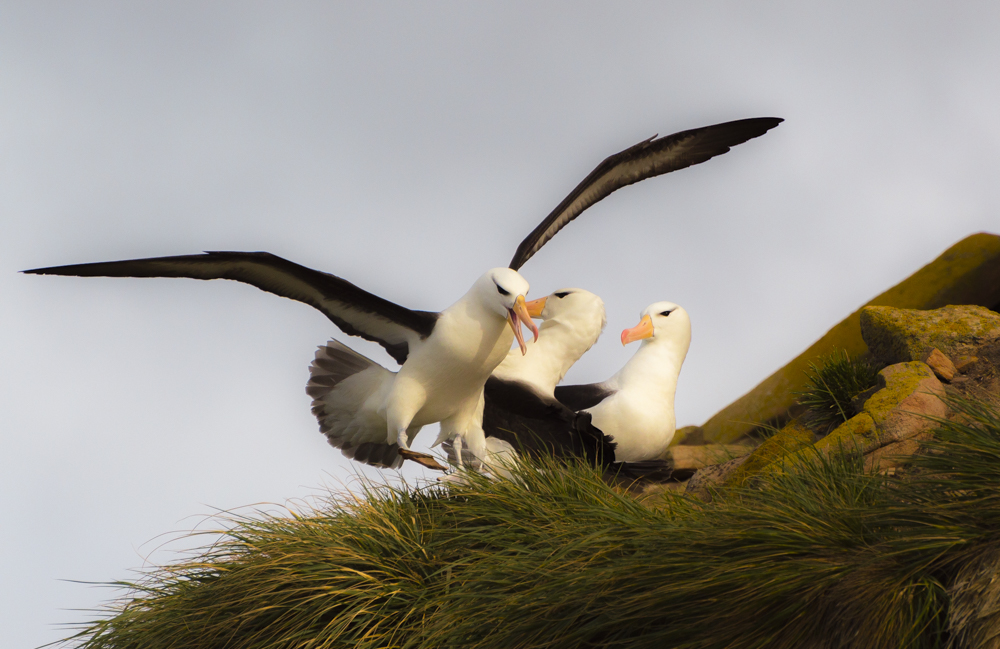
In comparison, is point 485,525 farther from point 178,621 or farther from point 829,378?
point 829,378

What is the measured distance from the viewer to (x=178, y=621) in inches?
196

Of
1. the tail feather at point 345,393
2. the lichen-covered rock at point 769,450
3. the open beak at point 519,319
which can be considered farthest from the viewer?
the tail feather at point 345,393

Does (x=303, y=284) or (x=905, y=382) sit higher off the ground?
(x=303, y=284)

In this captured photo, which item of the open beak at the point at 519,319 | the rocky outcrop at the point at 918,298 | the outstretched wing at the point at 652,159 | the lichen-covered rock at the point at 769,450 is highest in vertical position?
the outstretched wing at the point at 652,159

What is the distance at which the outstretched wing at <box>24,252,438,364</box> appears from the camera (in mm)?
5797

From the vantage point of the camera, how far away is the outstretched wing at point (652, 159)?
7281 mm

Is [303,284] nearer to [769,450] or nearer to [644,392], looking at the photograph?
[644,392]

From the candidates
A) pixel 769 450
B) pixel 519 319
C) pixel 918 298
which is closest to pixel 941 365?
pixel 769 450

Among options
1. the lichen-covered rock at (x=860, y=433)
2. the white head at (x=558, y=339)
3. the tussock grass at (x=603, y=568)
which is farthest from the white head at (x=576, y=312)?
the tussock grass at (x=603, y=568)

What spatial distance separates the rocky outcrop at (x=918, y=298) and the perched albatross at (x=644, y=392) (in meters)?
1.24

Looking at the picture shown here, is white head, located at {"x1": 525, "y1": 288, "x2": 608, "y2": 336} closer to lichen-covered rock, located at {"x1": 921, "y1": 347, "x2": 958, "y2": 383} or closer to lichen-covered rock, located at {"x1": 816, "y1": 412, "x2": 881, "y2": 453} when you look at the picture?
lichen-covered rock, located at {"x1": 816, "y1": 412, "x2": 881, "y2": 453}

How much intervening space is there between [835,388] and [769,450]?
931 millimetres

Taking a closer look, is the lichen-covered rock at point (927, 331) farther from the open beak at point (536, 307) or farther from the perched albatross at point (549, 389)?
the open beak at point (536, 307)

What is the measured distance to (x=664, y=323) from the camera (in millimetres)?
7684
